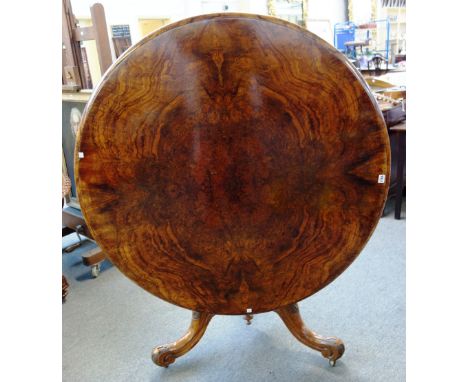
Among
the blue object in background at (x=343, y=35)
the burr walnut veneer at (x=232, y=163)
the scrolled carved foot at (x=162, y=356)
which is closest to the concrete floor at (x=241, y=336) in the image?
the scrolled carved foot at (x=162, y=356)

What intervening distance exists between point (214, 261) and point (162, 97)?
458 mm

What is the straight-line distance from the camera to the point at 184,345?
157cm

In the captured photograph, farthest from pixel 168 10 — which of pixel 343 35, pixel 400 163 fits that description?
pixel 400 163

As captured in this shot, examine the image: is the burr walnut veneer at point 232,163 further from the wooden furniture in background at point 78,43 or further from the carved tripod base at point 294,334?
the wooden furniture in background at point 78,43

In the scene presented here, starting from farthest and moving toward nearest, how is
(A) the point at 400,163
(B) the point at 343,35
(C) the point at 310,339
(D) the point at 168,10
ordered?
(D) the point at 168,10 → (B) the point at 343,35 → (A) the point at 400,163 → (C) the point at 310,339

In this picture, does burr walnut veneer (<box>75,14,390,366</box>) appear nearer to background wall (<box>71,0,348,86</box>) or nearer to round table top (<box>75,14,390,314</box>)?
round table top (<box>75,14,390,314</box>)

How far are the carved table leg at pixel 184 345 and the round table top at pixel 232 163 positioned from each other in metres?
0.38

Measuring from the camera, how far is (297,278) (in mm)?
1179

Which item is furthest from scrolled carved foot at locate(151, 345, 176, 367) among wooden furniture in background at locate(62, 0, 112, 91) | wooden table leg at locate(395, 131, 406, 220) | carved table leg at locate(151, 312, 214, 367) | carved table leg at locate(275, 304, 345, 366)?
wooden table leg at locate(395, 131, 406, 220)

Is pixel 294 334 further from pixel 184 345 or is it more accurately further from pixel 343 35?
pixel 343 35

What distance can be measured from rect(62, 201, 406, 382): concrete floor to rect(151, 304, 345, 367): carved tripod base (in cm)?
6

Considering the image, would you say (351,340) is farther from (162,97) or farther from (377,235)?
(162,97)

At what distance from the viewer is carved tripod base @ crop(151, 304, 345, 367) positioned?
1.52 metres

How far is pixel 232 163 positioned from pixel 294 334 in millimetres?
768
